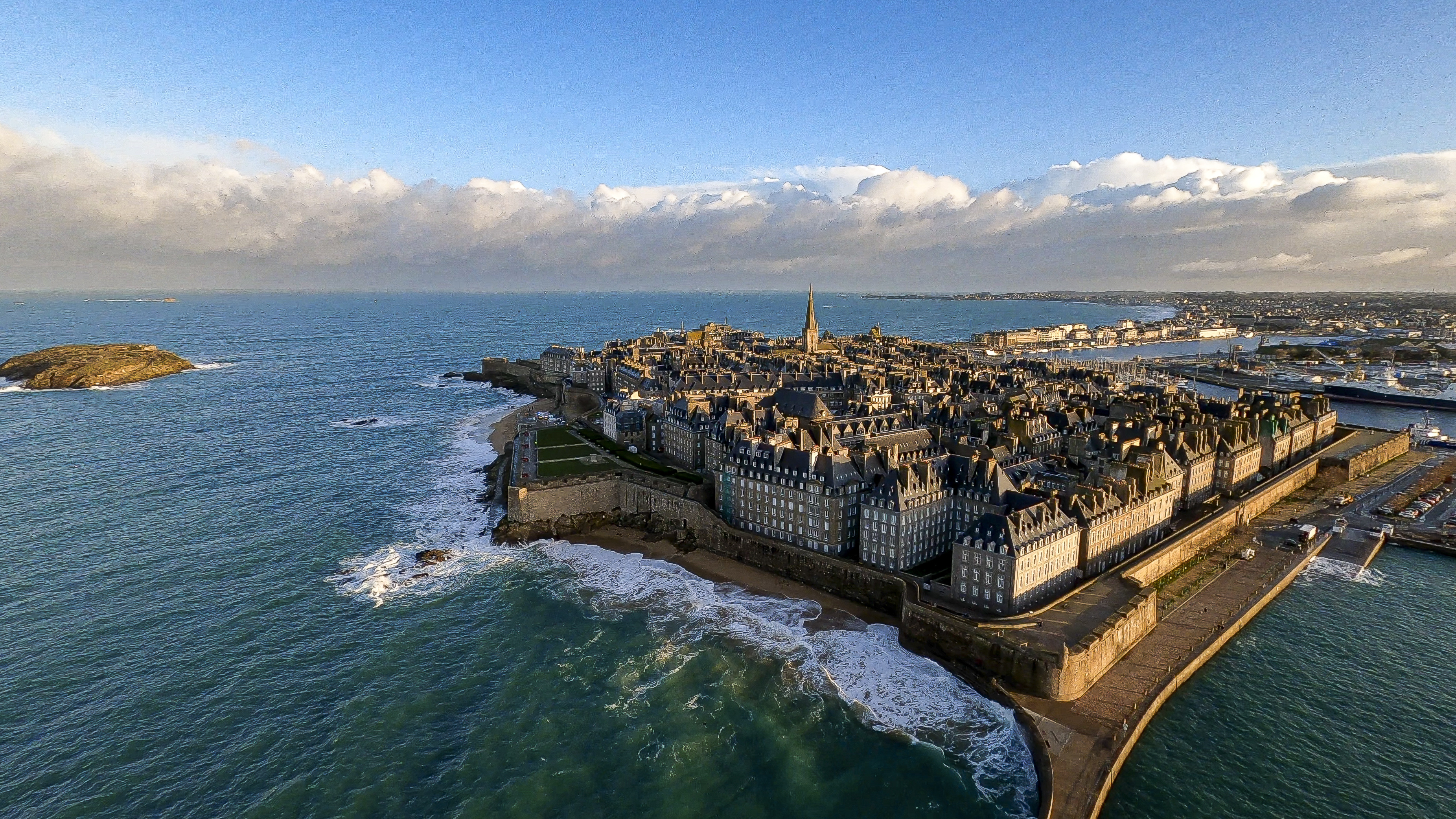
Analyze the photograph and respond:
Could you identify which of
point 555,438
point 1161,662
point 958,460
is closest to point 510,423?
point 555,438

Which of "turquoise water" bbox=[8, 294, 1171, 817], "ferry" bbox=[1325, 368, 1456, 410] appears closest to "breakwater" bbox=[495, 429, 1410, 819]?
"turquoise water" bbox=[8, 294, 1171, 817]

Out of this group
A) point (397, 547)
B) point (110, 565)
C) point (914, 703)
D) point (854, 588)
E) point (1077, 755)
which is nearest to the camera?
point (1077, 755)

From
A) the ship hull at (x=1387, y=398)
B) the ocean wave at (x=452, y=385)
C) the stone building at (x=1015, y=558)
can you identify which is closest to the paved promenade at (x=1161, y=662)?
the stone building at (x=1015, y=558)

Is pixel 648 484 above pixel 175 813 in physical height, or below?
above

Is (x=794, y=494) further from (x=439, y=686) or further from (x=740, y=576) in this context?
(x=439, y=686)

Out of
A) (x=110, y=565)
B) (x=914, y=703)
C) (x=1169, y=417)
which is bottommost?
(x=914, y=703)

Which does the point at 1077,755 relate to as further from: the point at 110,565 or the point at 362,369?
the point at 362,369

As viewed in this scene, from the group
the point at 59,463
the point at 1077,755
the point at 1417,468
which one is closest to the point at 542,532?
the point at 1077,755

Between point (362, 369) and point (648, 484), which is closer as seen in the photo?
point (648, 484)
